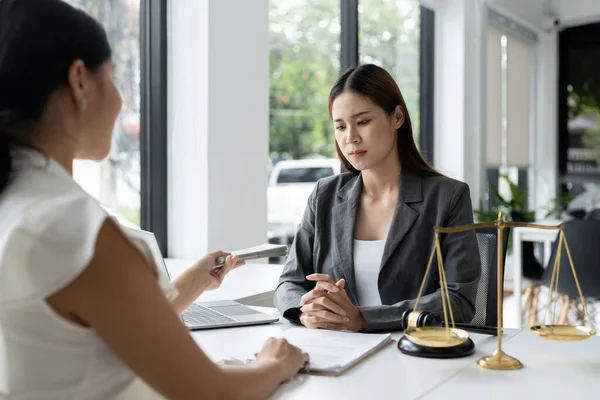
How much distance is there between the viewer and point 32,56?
34.8 inches

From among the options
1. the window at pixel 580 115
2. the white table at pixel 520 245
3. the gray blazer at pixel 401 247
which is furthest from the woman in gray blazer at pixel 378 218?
the window at pixel 580 115

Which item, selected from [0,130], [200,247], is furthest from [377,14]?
[0,130]

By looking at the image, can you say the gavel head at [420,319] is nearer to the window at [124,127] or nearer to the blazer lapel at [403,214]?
A: the blazer lapel at [403,214]

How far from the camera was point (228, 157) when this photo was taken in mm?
3137

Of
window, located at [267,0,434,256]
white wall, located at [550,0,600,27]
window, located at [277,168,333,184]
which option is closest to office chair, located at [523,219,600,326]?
window, located at [267,0,434,256]

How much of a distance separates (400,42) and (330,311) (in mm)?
4601

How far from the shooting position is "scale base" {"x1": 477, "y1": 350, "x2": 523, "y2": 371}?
1.32 m

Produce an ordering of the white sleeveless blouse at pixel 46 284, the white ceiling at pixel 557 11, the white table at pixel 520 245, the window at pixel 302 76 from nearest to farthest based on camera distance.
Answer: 1. the white sleeveless blouse at pixel 46 284
2. the white table at pixel 520 245
3. the white ceiling at pixel 557 11
4. the window at pixel 302 76

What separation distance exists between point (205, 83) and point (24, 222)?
2247 millimetres

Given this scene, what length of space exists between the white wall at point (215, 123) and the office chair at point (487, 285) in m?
1.45

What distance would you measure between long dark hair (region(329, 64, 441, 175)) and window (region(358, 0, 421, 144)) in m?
3.64

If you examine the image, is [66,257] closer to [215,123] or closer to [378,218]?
[378,218]

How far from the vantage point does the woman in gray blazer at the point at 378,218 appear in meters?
1.89

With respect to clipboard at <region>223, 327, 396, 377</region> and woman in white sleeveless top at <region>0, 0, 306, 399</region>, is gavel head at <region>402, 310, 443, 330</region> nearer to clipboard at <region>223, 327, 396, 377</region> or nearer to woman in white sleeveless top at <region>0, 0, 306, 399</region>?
clipboard at <region>223, 327, 396, 377</region>
